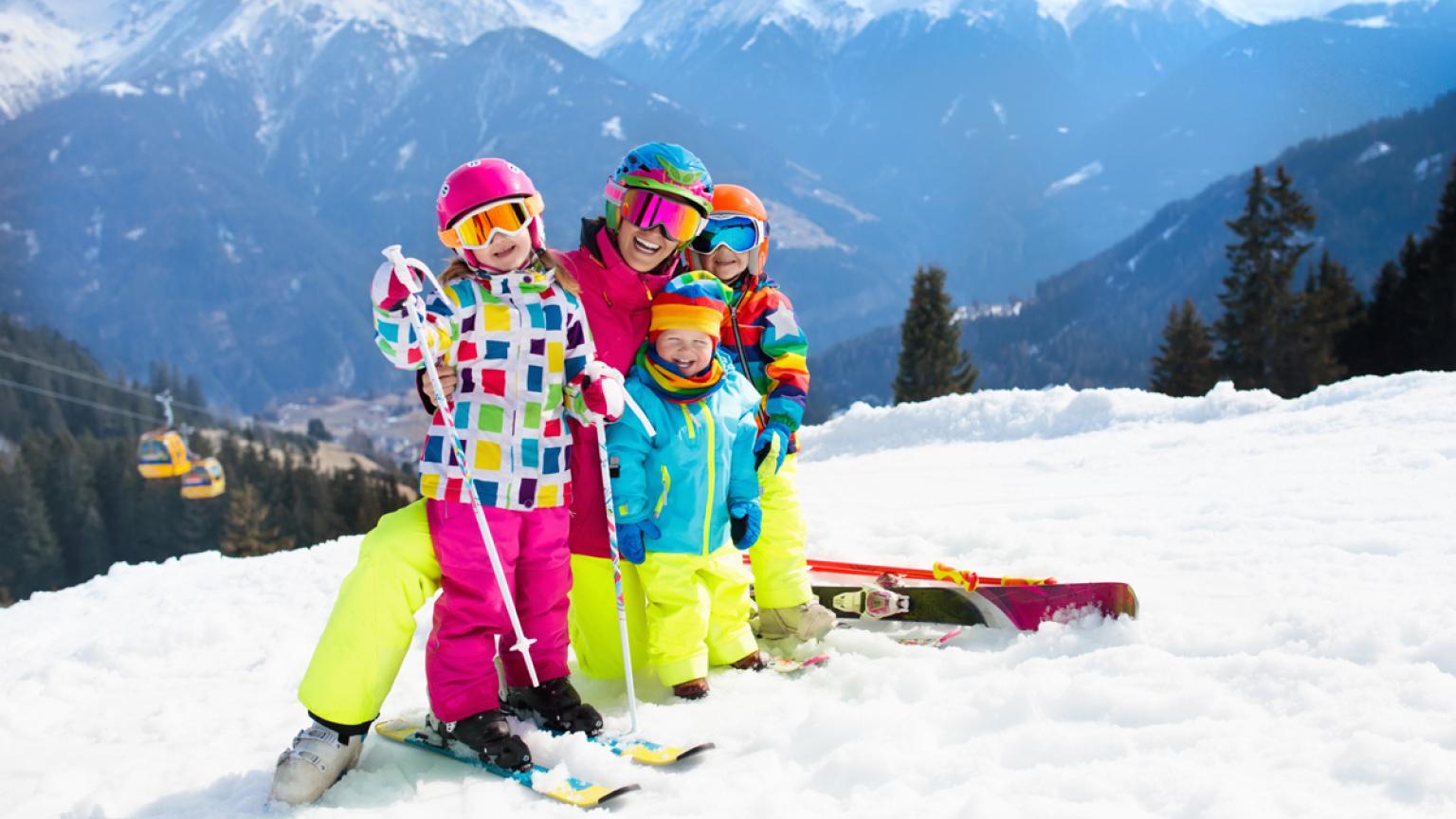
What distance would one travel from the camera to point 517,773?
10.7 ft

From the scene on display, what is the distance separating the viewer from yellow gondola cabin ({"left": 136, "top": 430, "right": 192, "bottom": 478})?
4741cm

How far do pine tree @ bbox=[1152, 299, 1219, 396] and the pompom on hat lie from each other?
36540mm

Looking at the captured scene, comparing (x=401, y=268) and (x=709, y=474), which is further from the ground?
(x=401, y=268)

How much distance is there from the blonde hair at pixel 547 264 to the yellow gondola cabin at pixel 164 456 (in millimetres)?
50033

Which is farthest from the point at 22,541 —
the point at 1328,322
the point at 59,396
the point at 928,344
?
the point at 1328,322

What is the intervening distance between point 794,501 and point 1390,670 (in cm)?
225

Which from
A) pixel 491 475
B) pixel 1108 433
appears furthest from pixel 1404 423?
pixel 491 475

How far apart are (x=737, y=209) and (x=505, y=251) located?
1.38m

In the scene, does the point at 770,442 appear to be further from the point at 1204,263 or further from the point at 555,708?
the point at 1204,263

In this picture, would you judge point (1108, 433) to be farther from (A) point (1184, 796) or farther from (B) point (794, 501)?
(A) point (1184, 796)

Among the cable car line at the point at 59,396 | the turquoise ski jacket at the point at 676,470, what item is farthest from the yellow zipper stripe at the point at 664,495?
the cable car line at the point at 59,396

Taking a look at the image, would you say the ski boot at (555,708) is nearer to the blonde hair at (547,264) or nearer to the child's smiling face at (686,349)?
the child's smiling face at (686,349)

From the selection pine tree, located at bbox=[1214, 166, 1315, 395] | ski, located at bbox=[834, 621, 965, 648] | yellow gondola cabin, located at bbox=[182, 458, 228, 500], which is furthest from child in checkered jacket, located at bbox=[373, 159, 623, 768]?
yellow gondola cabin, located at bbox=[182, 458, 228, 500]

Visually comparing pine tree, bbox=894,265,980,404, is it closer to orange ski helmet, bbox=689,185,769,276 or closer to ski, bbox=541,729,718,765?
orange ski helmet, bbox=689,185,769,276
